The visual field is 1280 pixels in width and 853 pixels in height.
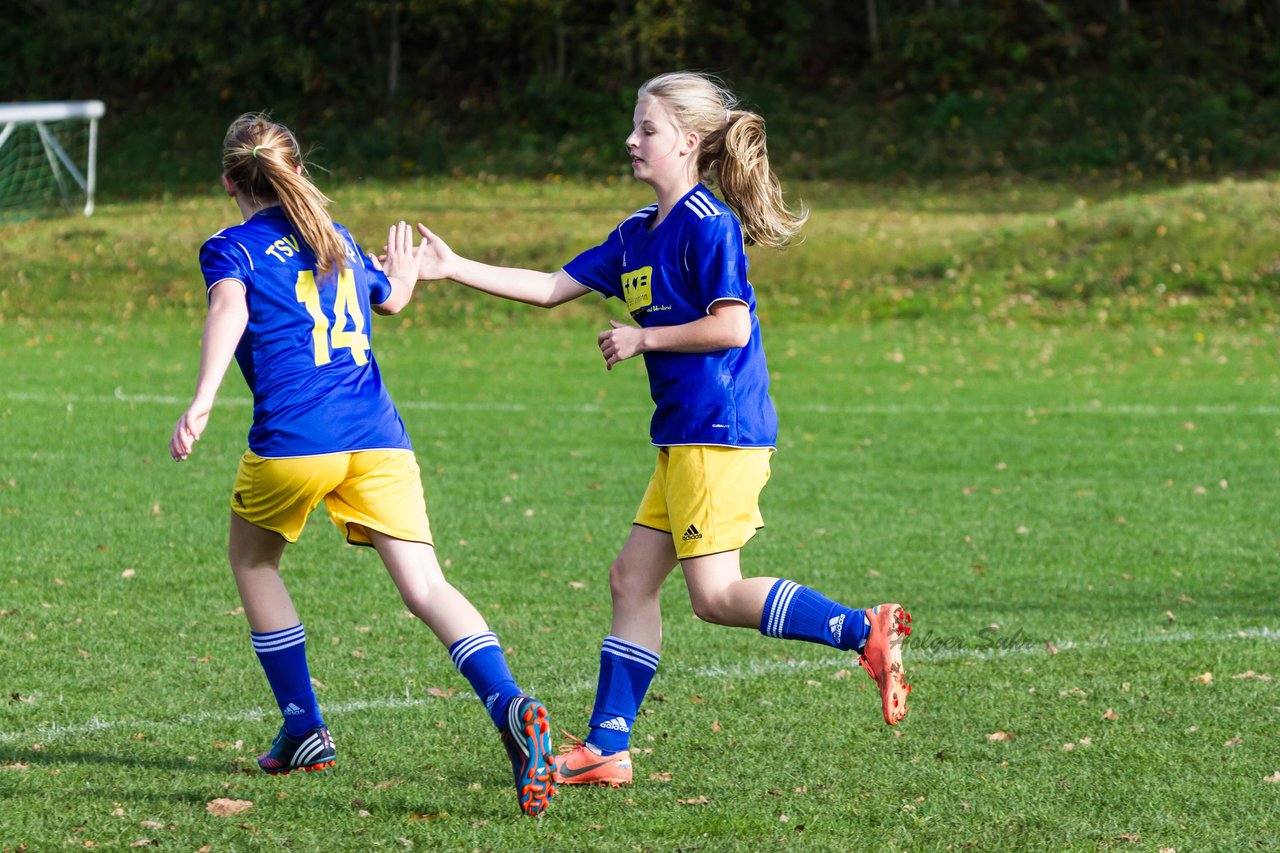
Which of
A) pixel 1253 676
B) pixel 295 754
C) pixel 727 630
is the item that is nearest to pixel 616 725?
pixel 295 754

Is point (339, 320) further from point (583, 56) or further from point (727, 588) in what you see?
point (583, 56)

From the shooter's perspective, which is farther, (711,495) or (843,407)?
(843,407)

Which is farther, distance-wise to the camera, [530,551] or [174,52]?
[174,52]

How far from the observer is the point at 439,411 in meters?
13.4

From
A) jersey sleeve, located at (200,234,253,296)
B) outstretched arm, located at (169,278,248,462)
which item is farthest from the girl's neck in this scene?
outstretched arm, located at (169,278,248,462)

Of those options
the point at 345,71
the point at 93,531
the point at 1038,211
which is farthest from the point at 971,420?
the point at 345,71

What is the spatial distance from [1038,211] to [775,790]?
21.6 meters

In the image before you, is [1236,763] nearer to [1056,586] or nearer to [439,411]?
[1056,586]

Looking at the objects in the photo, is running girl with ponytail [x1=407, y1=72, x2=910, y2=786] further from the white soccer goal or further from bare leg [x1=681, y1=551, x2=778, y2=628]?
the white soccer goal

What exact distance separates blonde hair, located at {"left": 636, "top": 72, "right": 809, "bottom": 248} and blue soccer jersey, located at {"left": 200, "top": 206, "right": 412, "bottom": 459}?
1.01m

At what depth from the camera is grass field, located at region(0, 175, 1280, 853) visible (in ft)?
13.9

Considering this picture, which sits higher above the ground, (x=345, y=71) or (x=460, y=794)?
(x=345, y=71)

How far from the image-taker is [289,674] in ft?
15.0

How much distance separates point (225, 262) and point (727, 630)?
305 centimetres
